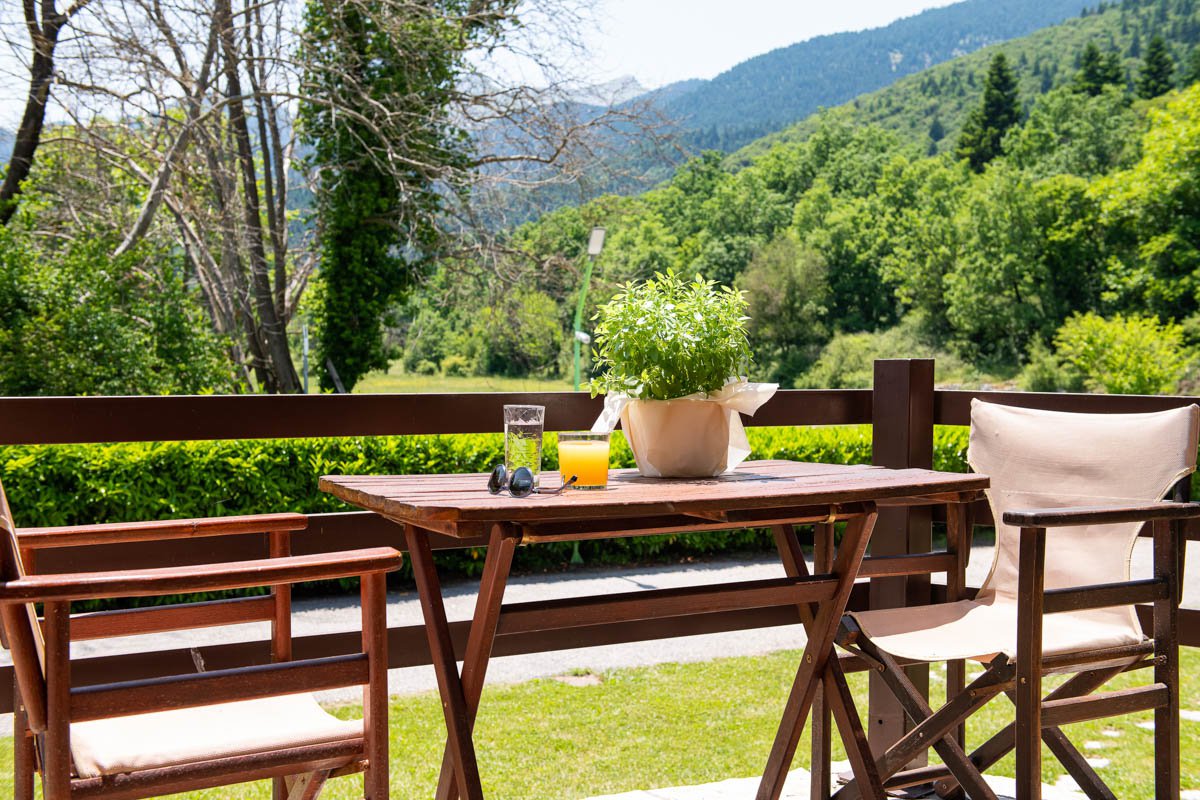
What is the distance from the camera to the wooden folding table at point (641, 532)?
155 cm

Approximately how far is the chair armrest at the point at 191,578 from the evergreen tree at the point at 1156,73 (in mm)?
49295

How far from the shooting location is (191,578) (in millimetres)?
1273

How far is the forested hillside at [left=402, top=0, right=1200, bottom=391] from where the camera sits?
33.2 metres

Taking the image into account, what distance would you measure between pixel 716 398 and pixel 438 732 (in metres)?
2.12

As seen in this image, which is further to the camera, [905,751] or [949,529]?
[949,529]

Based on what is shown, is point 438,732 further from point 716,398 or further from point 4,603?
point 4,603

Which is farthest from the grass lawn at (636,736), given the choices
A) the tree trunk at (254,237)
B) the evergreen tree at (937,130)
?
the evergreen tree at (937,130)

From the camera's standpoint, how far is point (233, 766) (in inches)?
52.9

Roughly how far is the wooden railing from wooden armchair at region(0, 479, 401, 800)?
1.57 ft

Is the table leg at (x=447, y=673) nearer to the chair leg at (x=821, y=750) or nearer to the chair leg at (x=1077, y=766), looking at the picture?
the chair leg at (x=821, y=750)

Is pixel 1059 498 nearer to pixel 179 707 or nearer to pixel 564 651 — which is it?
pixel 179 707

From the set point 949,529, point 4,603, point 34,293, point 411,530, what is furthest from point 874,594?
point 34,293

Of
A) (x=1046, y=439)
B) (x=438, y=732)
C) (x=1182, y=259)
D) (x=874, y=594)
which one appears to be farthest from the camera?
(x=1182, y=259)

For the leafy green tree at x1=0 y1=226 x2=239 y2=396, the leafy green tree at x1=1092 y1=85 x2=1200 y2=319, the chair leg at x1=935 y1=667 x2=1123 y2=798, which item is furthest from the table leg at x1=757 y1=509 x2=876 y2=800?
the leafy green tree at x1=1092 y1=85 x2=1200 y2=319
